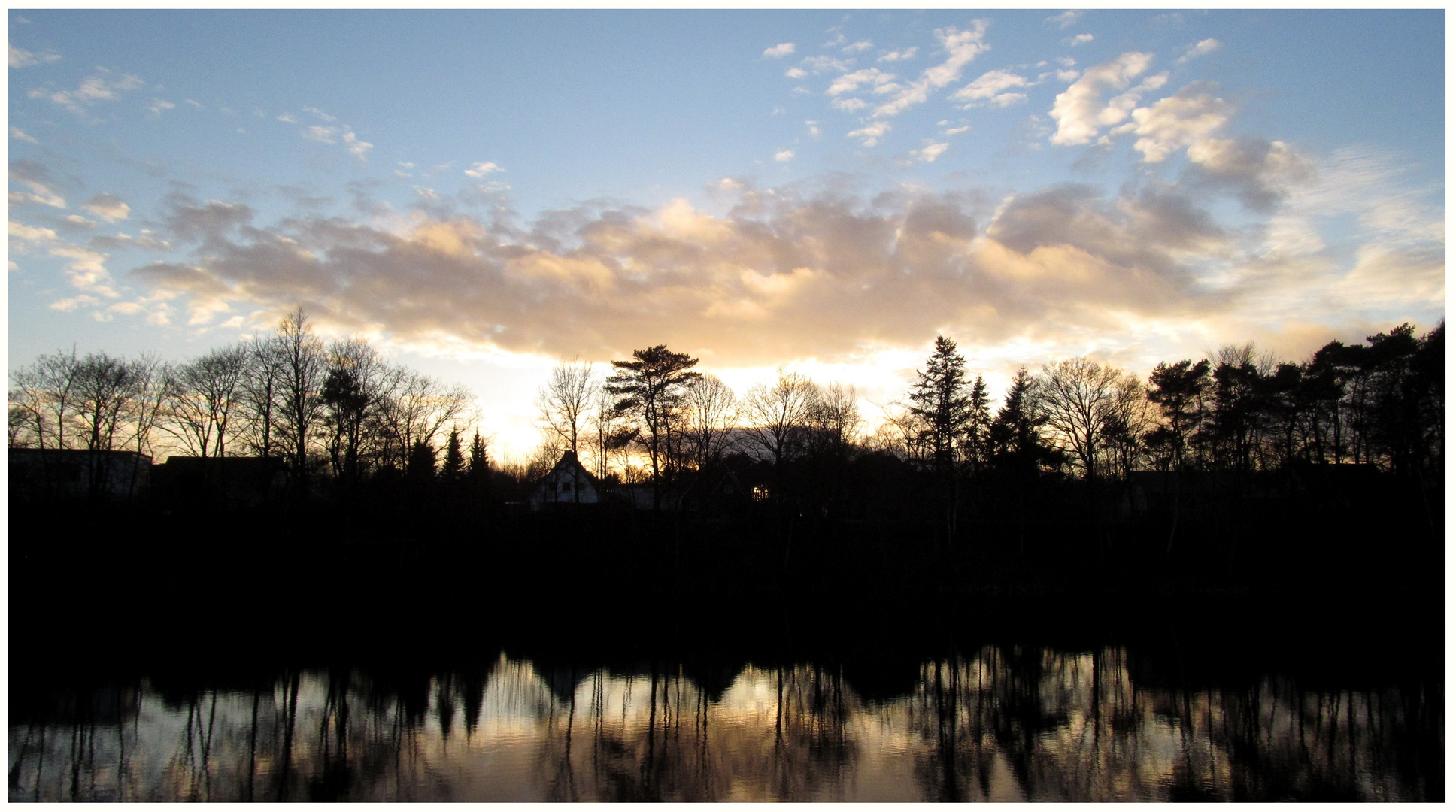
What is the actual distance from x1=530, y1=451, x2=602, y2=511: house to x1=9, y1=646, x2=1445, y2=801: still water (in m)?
18.0

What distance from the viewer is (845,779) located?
1062 cm

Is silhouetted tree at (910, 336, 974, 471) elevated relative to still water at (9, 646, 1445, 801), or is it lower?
elevated

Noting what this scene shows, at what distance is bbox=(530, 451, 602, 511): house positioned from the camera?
117 ft

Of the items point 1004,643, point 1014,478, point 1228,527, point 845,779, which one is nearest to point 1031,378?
point 1014,478

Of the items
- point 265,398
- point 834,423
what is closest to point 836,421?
point 834,423

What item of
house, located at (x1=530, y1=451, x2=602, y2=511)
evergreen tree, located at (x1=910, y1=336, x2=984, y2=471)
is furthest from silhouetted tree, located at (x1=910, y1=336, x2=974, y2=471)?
house, located at (x1=530, y1=451, x2=602, y2=511)

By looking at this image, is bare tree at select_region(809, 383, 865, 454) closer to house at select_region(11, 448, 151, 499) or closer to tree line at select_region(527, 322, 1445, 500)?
tree line at select_region(527, 322, 1445, 500)

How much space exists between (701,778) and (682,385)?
24407 millimetres

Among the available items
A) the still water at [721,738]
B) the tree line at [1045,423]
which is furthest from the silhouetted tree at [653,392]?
the still water at [721,738]

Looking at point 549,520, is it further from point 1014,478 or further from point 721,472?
point 1014,478

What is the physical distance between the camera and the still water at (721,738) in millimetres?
10258

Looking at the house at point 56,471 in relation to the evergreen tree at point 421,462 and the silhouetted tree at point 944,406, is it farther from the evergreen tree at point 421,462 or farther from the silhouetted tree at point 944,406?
the silhouetted tree at point 944,406

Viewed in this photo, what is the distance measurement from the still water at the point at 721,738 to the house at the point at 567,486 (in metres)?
18.0

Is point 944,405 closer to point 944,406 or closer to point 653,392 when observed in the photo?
point 944,406
